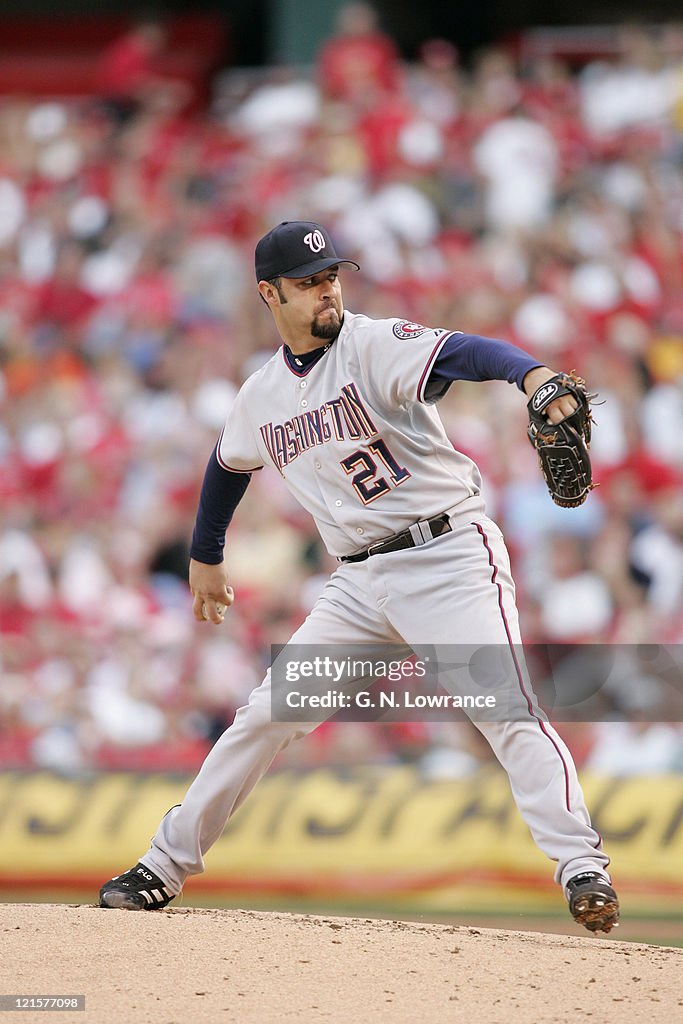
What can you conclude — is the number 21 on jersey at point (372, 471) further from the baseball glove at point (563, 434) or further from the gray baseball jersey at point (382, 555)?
the baseball glove at point (563, 434)

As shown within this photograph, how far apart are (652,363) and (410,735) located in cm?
268

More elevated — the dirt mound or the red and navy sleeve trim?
the red and navy sleeve trim

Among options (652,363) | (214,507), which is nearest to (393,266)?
(652,363)

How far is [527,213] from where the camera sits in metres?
9.34

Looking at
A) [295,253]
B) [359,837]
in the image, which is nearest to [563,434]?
[295,253]

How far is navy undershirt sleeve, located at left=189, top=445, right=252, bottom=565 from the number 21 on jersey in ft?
1.70

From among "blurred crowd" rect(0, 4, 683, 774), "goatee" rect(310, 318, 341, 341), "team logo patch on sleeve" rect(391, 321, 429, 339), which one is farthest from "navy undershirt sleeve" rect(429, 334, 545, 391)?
"blurred crowd" rect(0, 4, 683, 774)

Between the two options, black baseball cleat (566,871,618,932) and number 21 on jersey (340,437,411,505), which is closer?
black baseball cleat (566,871,618,932)

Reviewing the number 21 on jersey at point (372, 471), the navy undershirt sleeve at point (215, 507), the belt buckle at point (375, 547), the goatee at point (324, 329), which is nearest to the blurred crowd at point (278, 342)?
the navy undershirt sleeve at point (215, 507)

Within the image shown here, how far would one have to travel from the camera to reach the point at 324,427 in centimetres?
388

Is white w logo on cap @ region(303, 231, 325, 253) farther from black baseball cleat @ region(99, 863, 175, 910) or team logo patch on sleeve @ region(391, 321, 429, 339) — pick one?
black baseball cleat @ region(99, 863, 175, 910)

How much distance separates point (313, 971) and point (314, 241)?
186 cm

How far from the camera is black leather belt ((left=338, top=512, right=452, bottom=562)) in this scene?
12.6 ft

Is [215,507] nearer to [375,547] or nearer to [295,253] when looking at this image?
[375,547]
